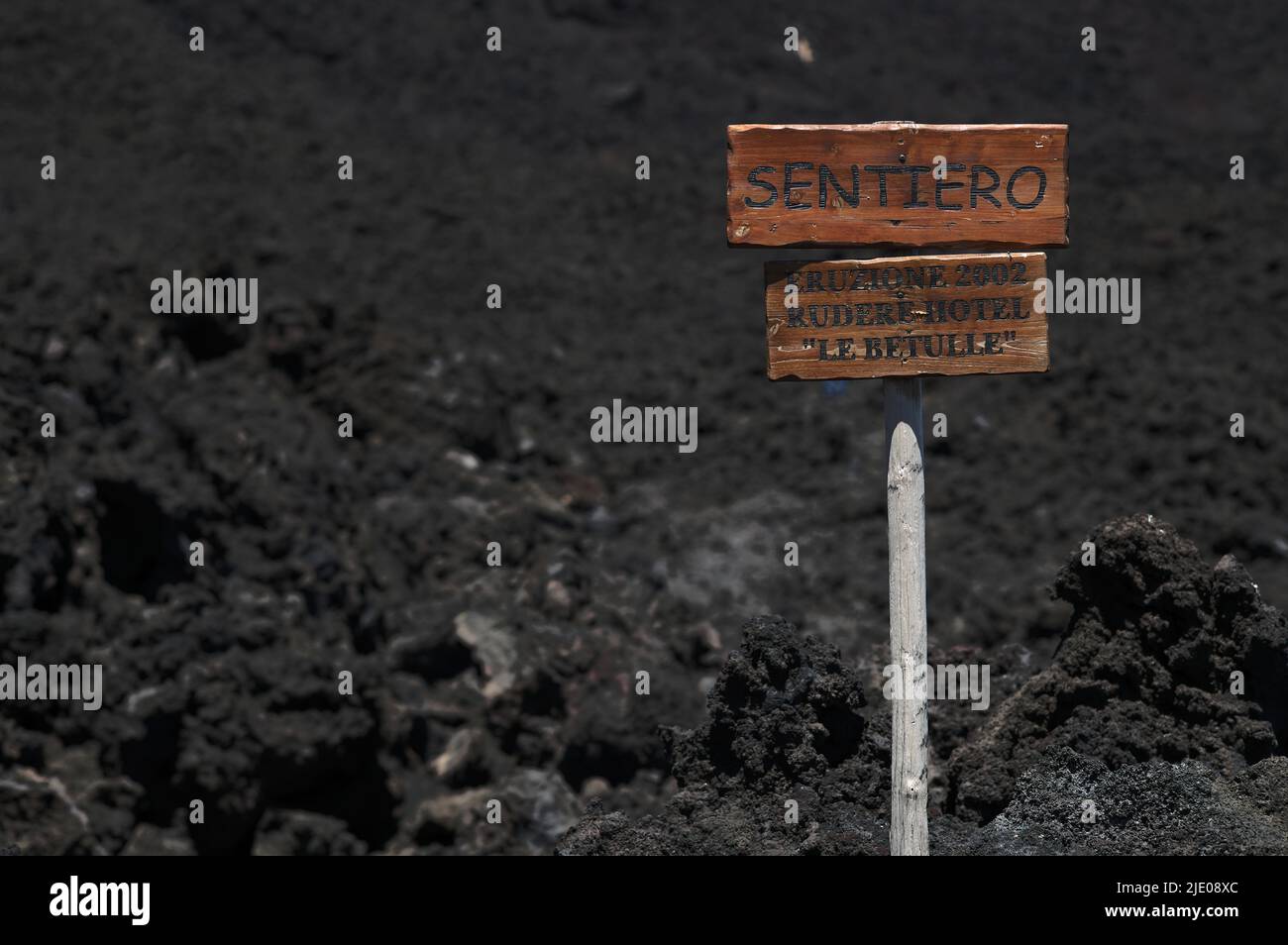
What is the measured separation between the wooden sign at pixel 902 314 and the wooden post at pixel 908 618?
5.1 inches

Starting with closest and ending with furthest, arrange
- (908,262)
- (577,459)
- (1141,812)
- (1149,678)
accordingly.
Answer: (908,262) < (1141,812) < (1149,678) < (577,459)

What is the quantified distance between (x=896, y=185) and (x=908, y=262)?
0.25 m

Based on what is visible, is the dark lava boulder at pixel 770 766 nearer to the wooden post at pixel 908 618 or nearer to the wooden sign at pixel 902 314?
the wooden post at pixel 908 618

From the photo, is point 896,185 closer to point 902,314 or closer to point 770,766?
point 902,314

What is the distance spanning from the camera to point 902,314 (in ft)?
Answer: 17.2

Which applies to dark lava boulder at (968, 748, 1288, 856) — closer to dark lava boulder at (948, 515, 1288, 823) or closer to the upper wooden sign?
dark lava boulder at (948, 515, 1288, 823)

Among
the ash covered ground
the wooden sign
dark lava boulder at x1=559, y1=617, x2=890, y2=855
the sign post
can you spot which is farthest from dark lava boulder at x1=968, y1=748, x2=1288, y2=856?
the wooden sign

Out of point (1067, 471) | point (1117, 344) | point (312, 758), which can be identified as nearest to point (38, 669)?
point (312, 758)

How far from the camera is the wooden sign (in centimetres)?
522

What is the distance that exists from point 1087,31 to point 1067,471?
10.6 m

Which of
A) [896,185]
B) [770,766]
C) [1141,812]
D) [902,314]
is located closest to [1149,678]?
[1141,812]

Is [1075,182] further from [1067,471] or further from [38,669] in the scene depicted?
[38,669]

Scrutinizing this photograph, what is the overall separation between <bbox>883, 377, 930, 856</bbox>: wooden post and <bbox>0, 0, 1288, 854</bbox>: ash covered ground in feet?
1.55

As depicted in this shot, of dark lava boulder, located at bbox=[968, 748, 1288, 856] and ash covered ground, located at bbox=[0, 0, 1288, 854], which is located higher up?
ash covered ground, located at bbox=[0, 0, 1288, 854]
